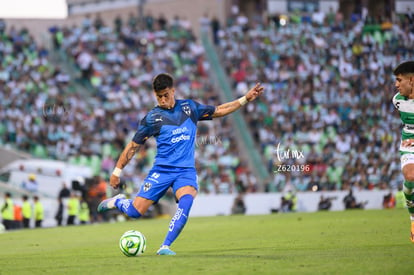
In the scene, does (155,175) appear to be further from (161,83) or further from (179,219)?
(161,83)

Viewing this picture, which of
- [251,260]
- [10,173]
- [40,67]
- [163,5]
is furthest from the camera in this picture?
[163,5]

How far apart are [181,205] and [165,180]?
48 centimetres

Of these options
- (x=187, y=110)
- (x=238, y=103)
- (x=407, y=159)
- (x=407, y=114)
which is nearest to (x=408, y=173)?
(x=407, y=159)

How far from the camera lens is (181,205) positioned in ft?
39.8

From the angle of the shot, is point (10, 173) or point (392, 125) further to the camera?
point (392, 125)

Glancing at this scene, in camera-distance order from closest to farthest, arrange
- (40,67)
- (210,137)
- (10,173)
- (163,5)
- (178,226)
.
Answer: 1. (178,226)
2. (10,173)
3. (210,137)
4. (40,67)
5. (163,5)

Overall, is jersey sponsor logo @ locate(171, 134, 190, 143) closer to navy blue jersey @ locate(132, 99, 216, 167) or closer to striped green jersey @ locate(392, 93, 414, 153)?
navy blue jersey @ locate(132, 99, 216, 167)

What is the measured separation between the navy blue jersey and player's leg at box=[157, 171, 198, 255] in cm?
23

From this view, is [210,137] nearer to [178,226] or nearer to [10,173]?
[10,173]

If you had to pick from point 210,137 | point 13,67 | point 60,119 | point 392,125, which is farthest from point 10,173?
point 392,125

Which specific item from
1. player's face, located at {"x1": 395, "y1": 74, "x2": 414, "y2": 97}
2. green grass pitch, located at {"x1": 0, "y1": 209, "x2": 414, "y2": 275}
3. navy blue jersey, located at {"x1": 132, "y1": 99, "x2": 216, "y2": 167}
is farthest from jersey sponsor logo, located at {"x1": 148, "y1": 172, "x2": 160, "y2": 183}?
player's face, located at {"x1": 395, "y1": 74, "x2": 414, "y2": 97}

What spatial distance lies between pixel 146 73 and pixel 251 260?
30116mm

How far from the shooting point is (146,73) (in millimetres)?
40500

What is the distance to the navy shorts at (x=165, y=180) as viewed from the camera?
12328mm
